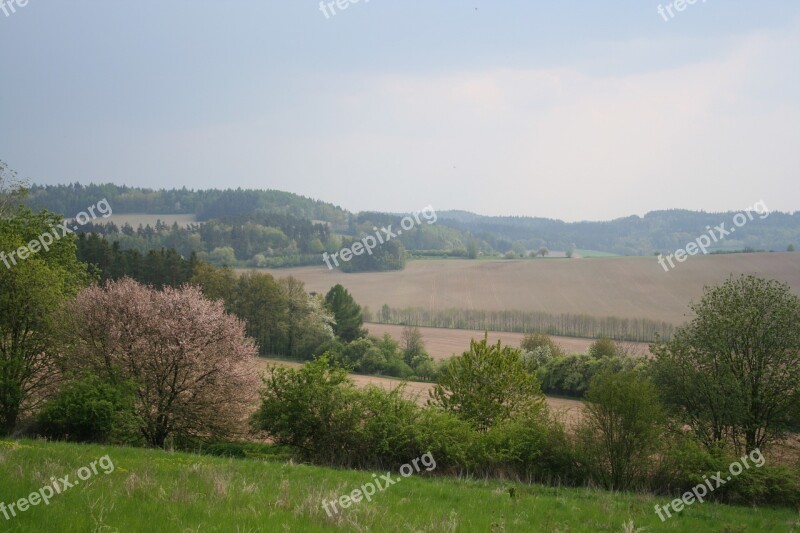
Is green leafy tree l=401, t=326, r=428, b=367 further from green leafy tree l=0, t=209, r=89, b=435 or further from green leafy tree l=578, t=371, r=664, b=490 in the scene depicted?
green leafy tree l=578, t=371, r=664, b=490

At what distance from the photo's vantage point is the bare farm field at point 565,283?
323 feet

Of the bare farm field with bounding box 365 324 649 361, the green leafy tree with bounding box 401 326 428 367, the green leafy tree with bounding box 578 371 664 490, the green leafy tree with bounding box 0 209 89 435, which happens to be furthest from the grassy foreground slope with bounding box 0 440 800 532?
the green leafy tree with bounding box 401 326 428 367

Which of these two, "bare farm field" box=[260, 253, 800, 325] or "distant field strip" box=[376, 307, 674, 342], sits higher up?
"bare farm field" box=[260, 253, 800, 325]

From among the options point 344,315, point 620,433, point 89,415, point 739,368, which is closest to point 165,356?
point 89,415

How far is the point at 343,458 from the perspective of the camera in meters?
21.7

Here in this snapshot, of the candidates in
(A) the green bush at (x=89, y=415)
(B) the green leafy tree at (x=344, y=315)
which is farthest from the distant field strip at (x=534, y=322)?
(A) the green bush at (x=89, y=415)

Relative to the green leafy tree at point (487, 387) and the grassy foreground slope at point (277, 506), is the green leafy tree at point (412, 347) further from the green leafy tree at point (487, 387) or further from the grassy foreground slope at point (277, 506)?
the grassy foreground slope at point (277, 506)

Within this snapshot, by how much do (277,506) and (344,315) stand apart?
71.1 m

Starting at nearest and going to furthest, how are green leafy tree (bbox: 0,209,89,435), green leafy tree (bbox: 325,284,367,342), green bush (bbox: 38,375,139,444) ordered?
green bush (bbox: 38,375,139,444)
green leafy tree (bbox: 0,209,89,435)
green leafy tree (bbox: 325,284,367,342)

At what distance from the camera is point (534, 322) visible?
93438 mm

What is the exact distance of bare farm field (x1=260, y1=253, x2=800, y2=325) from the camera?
323ft

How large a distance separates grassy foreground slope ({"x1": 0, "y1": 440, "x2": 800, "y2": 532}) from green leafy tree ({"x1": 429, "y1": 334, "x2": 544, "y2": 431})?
10260 millimetres

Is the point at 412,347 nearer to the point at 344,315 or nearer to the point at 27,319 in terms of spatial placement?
the point at 344,315

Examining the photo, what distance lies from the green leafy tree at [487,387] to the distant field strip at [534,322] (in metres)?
59.1
